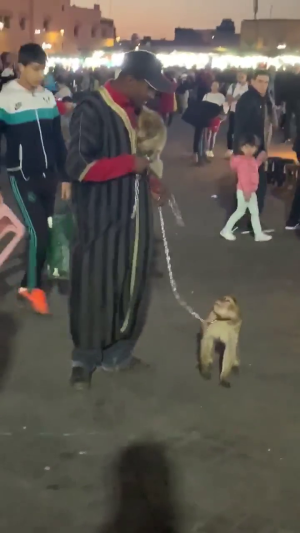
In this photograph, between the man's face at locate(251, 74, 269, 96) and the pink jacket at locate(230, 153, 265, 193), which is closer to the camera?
the pink jacket at locate(230, 153, 265, 193)

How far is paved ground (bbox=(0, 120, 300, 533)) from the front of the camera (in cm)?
333

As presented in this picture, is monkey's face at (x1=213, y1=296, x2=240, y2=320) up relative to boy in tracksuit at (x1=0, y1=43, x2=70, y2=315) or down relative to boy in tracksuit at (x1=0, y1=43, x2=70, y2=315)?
down

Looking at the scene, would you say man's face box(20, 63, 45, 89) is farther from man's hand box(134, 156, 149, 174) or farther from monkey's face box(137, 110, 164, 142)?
man's hand box(134, 156, 149, 174)

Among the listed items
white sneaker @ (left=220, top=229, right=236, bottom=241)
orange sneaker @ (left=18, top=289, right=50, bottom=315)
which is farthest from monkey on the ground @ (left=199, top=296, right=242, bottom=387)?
white sneaker @ (left=220, top=229, right=236, bottom=241)

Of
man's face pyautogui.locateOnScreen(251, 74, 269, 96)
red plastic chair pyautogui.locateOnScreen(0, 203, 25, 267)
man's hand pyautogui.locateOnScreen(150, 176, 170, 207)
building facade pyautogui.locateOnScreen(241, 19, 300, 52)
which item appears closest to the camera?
man's hand pyautogui.locateOnScreen(150, 176, 170, 207)

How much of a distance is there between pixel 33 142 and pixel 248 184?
377 centimetres

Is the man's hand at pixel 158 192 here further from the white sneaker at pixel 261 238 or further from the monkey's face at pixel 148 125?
the white sneaker at pixel 261 238

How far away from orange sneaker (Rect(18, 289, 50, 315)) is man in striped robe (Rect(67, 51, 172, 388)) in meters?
1.40

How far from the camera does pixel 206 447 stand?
12.9 ft

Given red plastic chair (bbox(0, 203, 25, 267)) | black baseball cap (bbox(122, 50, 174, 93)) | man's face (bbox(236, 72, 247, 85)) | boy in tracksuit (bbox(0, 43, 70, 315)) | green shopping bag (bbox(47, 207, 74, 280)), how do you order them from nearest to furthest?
black baseball cap (bbox(122, 50, 174, 93)) → boy in tracksuit (bbox(0, 43, 70, 315)) → green shopping bag (bbox(47, 207, 74, 280)) → red plastic chair (bbox(0, 203, 25, 267)) → man's face (bbox(236, 72, 247, 85))

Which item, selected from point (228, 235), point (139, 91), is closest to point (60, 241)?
point (139, 91)

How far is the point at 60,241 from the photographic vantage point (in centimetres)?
665

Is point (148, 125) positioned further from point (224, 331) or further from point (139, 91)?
point (224, 331)

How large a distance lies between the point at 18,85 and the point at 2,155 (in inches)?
385
